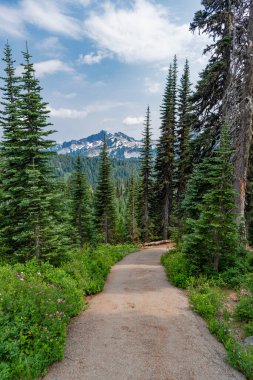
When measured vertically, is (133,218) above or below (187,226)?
below

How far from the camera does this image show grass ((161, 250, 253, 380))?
5.96 metres

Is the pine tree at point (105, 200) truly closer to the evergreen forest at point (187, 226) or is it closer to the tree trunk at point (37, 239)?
the evergreen forest at point (187, 226)

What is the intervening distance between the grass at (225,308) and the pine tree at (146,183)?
2402 cm

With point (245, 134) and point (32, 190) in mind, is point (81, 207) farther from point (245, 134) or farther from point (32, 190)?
point (245, 134)

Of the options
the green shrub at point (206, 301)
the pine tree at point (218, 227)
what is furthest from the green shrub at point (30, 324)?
the pine tree at point (218, 227)

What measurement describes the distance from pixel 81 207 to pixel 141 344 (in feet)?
96.6

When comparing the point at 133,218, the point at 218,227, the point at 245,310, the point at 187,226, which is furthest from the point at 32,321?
the point at 133,218

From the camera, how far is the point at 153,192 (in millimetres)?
36375

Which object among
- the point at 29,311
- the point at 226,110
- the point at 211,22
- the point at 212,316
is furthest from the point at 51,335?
the point at 211,22

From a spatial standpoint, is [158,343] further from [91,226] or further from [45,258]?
[91,226]

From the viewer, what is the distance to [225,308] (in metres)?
8.30

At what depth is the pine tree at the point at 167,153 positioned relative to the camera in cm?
3294

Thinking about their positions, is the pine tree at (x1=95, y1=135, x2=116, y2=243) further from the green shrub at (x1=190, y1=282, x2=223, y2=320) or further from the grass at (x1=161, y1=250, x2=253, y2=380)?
the green shrub at (x1=190, y1=282, x2=223, y2=320)

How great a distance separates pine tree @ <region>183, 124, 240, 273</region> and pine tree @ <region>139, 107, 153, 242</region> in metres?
24.0
